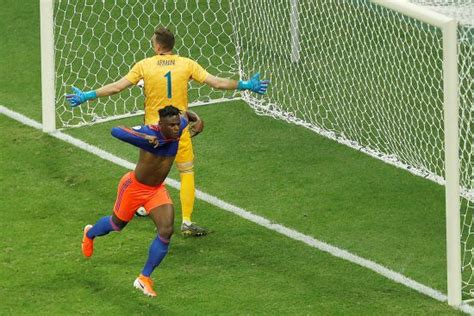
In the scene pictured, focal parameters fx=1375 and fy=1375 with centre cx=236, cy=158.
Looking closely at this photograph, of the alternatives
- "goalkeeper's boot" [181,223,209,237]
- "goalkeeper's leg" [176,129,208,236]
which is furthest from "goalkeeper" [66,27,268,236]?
"goalkeeper's boot" [181,223,209,237]

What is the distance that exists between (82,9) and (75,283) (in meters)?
6.21

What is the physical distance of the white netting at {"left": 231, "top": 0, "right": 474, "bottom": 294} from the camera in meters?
13.9

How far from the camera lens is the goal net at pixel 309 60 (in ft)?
45.7

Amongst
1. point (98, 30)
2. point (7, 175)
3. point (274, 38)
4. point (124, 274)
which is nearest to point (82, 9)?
point (98, 30)

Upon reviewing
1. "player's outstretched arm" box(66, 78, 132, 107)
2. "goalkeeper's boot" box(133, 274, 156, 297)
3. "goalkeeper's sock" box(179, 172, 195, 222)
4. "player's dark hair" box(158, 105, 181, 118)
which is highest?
"player's dark hair" box(158, 105, 181, 118)

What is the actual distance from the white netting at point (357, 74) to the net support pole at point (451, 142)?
1.98 metres

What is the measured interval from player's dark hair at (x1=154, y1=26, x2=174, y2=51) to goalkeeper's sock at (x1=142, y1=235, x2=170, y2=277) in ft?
5.77

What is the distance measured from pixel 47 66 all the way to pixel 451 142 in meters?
5.49

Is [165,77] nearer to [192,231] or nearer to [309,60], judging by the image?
[192,231]

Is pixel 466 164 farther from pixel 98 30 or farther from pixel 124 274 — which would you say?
pixel 98 30

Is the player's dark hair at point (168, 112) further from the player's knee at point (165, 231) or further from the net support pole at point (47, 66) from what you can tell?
the net support pole at point (47, 66)

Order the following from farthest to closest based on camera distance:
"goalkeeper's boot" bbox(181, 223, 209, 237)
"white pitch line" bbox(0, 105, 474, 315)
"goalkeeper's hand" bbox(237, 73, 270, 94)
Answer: "goalkeeper's boot" bbox(181, 223, 209, 237) < "goalkeeper's hand" bbox(237, 73, 270, 94) < "white pitch line" bbox(0, 105, 474, 315)

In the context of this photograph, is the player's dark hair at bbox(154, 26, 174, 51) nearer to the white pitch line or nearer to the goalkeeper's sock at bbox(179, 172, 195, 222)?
the goalkeeper's sock at bbox(179, 172, 195, 222)

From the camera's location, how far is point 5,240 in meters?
12.0
